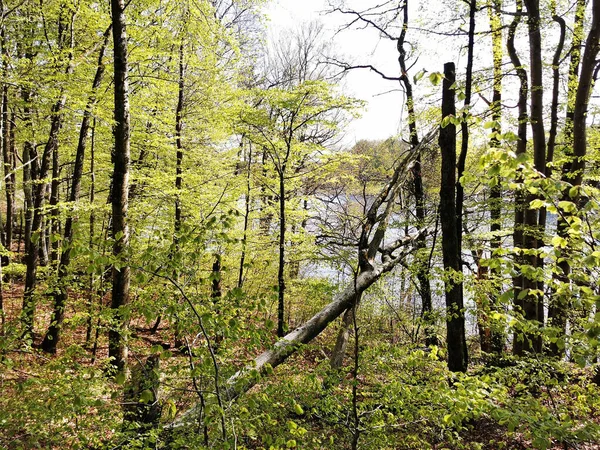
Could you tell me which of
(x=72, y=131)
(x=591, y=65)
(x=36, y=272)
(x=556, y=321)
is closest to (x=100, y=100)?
(x=72, y=131)

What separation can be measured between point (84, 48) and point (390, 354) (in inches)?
327

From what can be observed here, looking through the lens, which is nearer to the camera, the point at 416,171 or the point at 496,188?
the point at 496,188

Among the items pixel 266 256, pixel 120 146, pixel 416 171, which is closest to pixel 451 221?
pixel 416 171

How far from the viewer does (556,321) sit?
7.14 meters

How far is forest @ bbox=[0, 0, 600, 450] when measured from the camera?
8.79 feet

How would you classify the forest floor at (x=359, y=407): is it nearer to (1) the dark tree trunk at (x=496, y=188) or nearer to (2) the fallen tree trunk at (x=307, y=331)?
(2) the fallen tree trunk at (x=307, y=331)

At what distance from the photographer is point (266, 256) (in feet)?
35.7

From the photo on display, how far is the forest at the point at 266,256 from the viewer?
2678 mm

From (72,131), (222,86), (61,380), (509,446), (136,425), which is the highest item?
(222,86)

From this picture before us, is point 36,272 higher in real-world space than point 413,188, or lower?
lower

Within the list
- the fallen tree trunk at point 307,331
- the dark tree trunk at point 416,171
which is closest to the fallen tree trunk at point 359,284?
the fallen tree trunk at point 307,331

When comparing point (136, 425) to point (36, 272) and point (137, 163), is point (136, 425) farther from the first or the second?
point (137, 163)

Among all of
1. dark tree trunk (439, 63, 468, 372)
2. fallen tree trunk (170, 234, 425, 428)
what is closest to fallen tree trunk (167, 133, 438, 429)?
fallen tree trunk (170, 234, 425, 428)

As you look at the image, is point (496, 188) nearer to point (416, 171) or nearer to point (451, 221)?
point (416, 171)
